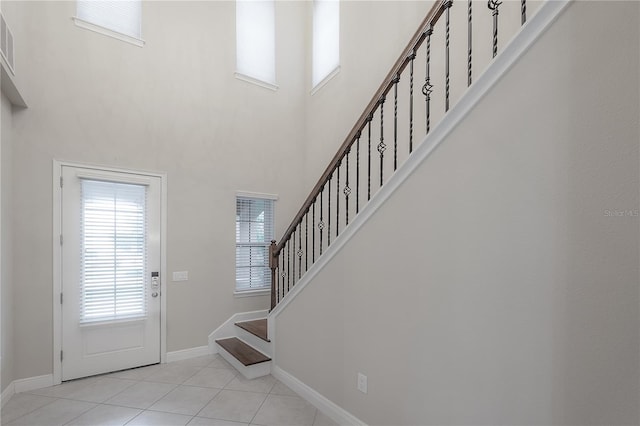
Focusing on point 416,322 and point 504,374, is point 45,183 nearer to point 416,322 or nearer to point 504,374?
point 416,322

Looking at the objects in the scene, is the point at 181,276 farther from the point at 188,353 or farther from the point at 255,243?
the point at 255,243

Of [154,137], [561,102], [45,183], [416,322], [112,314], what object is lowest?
[112,314]

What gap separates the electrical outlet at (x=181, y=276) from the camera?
383 centimetres

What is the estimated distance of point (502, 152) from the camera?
4.65 ft

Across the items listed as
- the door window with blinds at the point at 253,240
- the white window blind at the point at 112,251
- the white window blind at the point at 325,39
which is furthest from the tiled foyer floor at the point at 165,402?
the white window blind at the point at 325,39

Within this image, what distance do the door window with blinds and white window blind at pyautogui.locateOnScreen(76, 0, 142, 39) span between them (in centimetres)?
240

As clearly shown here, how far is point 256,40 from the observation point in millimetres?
4672

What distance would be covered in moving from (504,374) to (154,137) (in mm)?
4076

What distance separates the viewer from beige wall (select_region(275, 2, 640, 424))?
107 cm

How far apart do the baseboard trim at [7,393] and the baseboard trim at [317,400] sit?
7.67ft

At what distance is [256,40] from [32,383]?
16.2 ft

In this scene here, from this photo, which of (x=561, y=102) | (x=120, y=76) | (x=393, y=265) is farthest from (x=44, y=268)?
(x=561, y=102)

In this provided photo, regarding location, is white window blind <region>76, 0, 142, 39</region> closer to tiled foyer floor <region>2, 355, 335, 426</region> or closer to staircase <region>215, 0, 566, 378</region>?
staircase <region>215, 0, 566, 378</region>

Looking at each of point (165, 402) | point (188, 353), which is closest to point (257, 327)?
point (188, 353)
